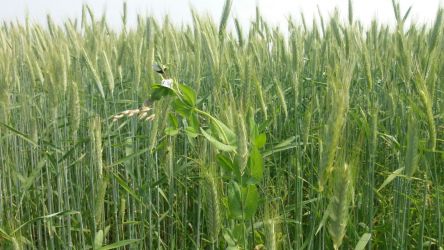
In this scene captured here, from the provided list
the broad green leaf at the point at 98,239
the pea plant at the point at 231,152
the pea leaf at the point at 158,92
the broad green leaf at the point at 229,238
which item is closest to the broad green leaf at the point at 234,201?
the pea plant at the point at 231,152

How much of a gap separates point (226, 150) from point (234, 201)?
0.12 metres

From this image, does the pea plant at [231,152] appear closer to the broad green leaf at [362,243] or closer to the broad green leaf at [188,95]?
the broad green leaf at [188,95]

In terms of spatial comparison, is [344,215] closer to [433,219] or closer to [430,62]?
[430,62]

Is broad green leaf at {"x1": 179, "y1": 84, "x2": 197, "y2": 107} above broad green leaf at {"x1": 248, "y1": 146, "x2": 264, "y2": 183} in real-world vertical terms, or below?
above

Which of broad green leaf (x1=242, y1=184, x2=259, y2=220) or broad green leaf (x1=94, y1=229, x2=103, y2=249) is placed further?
broad green leaf (x1=94, y1=229, x2=103, y2=249)

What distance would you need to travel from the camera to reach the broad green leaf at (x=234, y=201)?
109 cm

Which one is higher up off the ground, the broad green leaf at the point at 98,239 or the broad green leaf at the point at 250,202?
the broad green leaf at the point at 250,202

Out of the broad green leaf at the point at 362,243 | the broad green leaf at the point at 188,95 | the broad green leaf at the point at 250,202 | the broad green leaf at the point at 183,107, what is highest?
the broad green leaf at the point at 188,95

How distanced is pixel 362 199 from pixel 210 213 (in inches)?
30.0

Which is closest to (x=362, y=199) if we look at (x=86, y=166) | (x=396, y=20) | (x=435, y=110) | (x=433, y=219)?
(x=433, y=219)

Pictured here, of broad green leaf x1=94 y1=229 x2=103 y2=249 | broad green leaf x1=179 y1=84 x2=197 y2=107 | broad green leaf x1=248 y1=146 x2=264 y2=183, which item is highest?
broad green leaf x1=179 y1=84 x2=197 y2=107

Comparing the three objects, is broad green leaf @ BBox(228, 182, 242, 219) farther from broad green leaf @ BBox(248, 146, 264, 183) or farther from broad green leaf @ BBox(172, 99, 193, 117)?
broad green leaf @ BBox(172, 99, 193, 117)

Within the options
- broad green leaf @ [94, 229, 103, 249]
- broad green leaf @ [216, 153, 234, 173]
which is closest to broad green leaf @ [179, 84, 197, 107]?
broad green leaf @ [216, 153, 234, 173]

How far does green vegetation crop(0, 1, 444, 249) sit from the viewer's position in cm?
109
